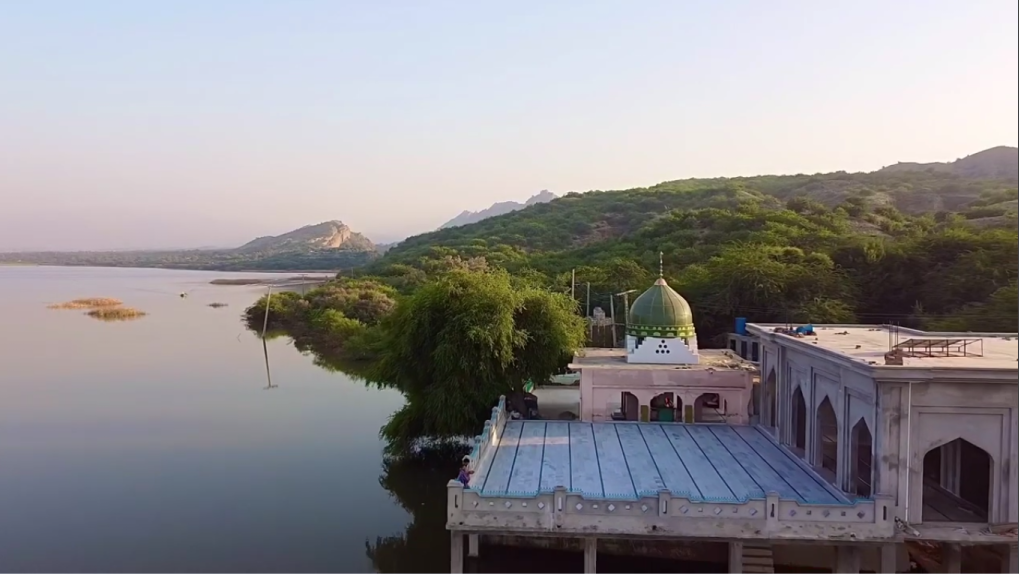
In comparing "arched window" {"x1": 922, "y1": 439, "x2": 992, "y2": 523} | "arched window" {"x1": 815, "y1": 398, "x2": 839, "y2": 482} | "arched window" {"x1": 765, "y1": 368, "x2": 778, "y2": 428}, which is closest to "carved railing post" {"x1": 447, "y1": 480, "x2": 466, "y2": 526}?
"arched window" {"x1": 815, "y1": 398, "x2": 839, "y2": 482}

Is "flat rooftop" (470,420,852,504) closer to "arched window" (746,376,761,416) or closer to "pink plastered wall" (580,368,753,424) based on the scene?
"pink plastered wall" (580,368,753,424)

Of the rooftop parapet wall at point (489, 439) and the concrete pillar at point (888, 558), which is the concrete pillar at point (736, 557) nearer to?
the concrete pillar at point (888, 558)

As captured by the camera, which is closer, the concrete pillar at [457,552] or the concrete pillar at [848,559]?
the concrete pillar at [848,559]

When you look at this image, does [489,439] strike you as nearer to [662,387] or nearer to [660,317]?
[662,387]

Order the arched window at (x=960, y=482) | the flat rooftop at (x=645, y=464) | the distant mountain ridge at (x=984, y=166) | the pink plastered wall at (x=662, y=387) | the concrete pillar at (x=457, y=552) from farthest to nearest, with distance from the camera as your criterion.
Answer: the distant mountain ridge at (x=984, y=166) < the pink plastered wall at (x=662, y=387) < the flat rooftop at (x=645, y=464) < the arched window at (x=960, y=482) < the concrete pillar at (x=457, y=552)

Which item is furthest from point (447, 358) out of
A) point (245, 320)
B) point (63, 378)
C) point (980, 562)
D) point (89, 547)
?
point (245, 320)

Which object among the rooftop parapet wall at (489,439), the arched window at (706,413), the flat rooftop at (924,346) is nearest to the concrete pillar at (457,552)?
the rooftop parapet wall at (489,439)
